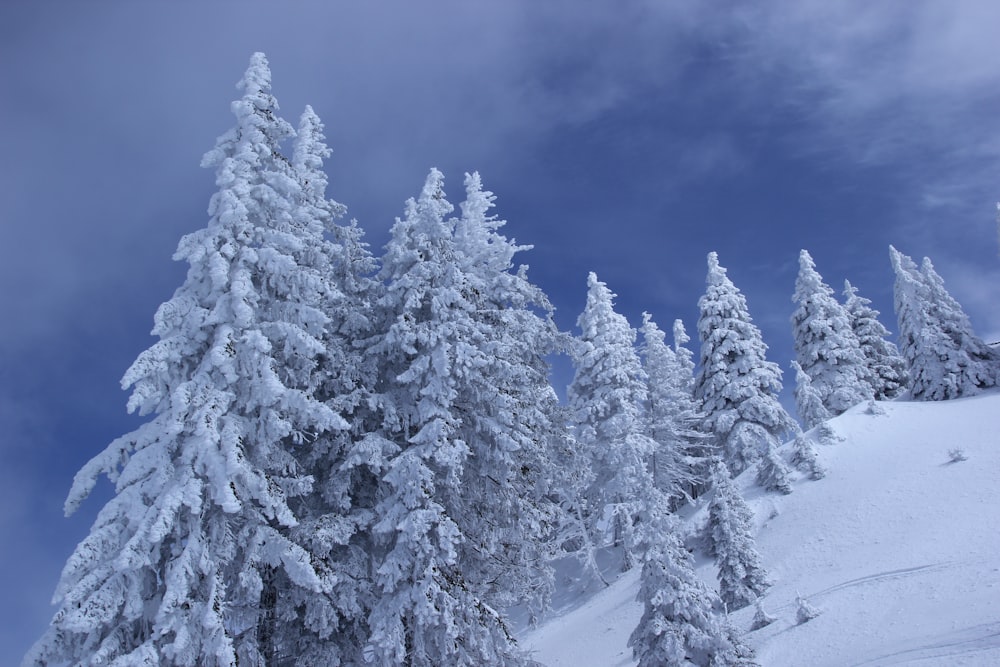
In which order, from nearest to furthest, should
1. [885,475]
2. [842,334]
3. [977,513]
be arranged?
[977,513] → [885,475] → [842,334]

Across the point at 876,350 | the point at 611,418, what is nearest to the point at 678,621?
the point at 611,418

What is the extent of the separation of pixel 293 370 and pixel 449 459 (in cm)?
432

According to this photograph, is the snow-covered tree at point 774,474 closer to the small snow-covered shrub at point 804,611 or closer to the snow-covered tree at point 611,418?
the snow-covered tree at point 611,418

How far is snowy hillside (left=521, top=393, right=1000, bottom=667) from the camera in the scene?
50.5 feet

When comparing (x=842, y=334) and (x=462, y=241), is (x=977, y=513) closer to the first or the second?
(x=462, y=241)

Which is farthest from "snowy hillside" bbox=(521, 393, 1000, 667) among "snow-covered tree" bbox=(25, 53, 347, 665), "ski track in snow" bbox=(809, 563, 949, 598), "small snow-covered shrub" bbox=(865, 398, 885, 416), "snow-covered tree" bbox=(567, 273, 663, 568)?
"snow-covered tree" bbox=(25, 53, 347, 665)

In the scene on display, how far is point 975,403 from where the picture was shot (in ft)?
109

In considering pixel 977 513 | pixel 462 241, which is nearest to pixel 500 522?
pixel 462 241

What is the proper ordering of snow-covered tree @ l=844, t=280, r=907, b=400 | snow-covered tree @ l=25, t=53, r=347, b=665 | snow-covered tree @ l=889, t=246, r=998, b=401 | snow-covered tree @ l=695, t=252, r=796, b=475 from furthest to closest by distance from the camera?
snow-covered tree @ l=844, t=280, r=907, b=400 → snow-covered tree @ l=889, t=246, r=998, b=401 → snow-covered tree @ l=695, t=252, r=796, b=475 → snow-covered tree @ l=25, t=53, r=347, b=665

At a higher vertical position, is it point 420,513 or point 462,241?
point 462,241

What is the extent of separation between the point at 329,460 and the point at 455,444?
342 centimetres

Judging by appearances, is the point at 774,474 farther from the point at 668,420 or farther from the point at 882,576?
the point at 882,576

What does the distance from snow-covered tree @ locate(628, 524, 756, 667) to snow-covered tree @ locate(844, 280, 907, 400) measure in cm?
3686

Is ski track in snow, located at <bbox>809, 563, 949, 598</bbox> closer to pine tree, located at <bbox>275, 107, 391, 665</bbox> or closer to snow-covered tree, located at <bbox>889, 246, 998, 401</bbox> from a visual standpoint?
pine tree, located at <bbox>275, 107, 391, 665</bbox>
